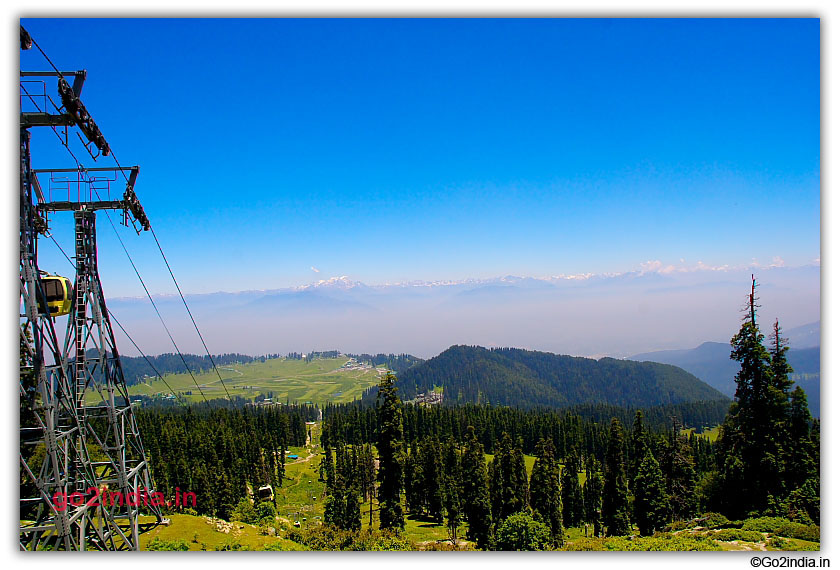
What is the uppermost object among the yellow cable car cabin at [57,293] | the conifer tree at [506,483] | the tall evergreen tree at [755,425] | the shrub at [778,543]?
the yellow cable car cabin at [57,293]

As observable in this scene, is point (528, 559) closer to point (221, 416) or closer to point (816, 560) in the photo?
point (816, 560)

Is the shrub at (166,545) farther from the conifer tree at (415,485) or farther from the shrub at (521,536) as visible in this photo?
the conifer tree at (415,485)

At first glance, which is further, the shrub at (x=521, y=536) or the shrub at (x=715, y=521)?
the shrub at (x=521, y=536)

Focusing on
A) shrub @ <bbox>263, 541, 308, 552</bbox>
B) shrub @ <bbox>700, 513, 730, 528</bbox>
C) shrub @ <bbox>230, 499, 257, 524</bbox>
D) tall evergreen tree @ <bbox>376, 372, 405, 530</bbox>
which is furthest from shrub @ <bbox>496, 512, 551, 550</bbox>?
shrub @ <bbox>230, 499, 257, 524</bbox>

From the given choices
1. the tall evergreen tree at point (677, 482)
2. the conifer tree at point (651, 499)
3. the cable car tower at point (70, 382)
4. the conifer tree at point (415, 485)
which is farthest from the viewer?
the conifer tree at point (415, 485)

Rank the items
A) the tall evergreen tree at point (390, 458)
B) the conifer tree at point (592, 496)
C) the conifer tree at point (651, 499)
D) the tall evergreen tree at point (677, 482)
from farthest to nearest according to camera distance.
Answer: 1. the conifer tree at point (592, 496)
2. the tall evergreen tree at point (677, 482)
3. the conifer tree at point (651, 499)
4. the tall evergreen tree at point (390, 458)

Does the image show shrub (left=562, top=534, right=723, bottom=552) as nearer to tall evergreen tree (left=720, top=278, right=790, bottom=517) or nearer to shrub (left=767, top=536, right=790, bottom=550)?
shrub (left=767, top=536, right=790, bottom=550)

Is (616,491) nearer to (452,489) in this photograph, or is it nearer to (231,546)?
(452,489)

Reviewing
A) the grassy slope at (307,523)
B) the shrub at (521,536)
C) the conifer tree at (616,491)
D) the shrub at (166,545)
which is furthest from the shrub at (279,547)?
the conifer tree at (616,491)
